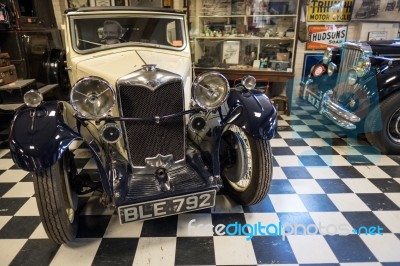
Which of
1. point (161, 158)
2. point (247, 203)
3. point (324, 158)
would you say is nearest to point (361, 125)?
point (324, 158)

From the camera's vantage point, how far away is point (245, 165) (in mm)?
2107

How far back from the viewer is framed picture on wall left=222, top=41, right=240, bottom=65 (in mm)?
4859

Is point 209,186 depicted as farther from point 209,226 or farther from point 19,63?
point 19,63

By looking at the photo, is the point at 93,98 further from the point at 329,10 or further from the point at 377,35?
the point at 377,35

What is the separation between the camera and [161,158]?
6.38ft

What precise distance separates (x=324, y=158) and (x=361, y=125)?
2.05ft

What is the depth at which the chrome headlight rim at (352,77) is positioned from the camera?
130 inches

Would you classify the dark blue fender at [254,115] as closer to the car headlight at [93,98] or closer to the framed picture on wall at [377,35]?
the car headlight at [93,98]

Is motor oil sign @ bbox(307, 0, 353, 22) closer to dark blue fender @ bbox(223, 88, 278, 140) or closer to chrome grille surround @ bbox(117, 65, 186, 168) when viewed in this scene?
dark blue fender @ bbox(223, 88, 278, 140)

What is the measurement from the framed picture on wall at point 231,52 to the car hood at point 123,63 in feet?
8.20

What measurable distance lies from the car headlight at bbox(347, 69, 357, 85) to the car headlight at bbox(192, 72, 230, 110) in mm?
2173

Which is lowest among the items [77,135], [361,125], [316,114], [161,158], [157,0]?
[316,114]

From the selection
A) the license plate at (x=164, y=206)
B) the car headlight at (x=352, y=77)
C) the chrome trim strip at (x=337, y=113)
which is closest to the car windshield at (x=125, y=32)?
the license plate at (x=164, y=206)

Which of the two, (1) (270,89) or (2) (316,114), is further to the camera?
(1) (270,89)
